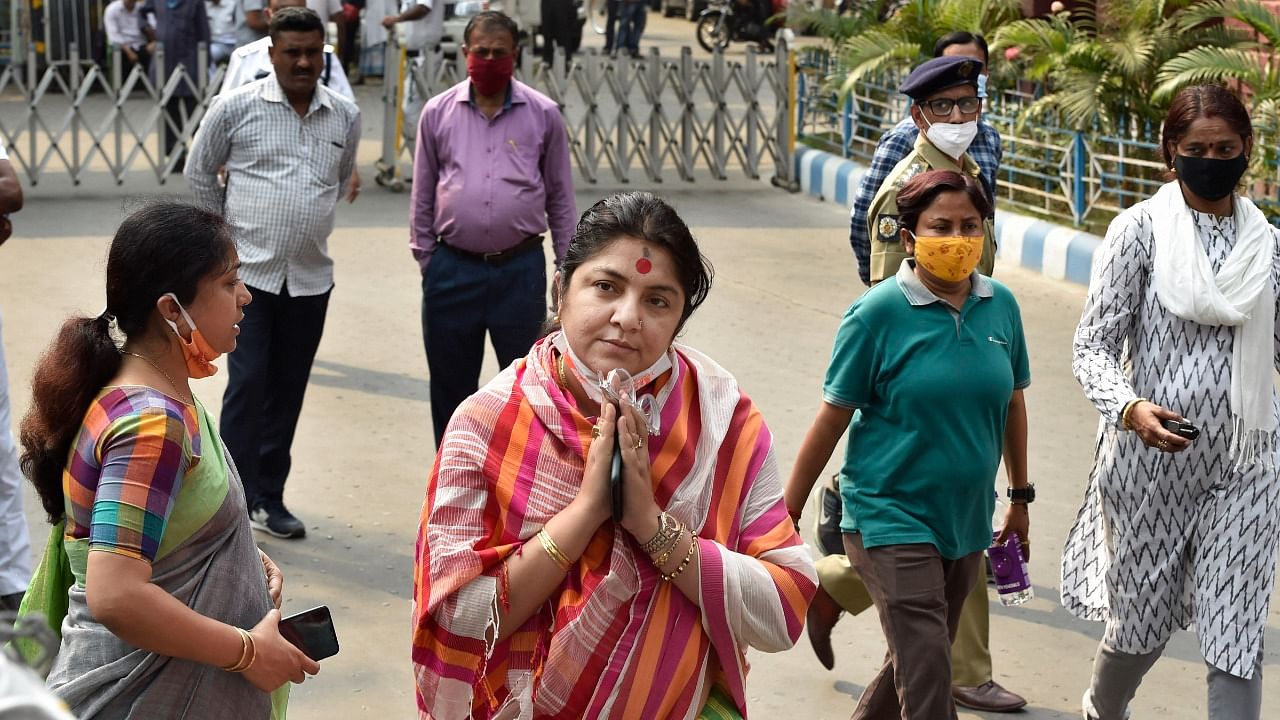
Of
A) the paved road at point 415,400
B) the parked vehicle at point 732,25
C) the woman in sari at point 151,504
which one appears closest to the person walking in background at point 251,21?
the paved road at point 415,400

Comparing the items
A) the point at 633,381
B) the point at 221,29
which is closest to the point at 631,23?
the point at 221,29

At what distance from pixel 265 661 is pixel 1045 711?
2.71 m

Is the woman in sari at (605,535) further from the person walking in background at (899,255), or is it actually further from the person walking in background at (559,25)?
the person walking in background at (559,25)

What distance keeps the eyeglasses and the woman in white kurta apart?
0.97 metres

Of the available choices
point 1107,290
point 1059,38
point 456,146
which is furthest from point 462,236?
point 1059,38

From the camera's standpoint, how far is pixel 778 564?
2.64 metres

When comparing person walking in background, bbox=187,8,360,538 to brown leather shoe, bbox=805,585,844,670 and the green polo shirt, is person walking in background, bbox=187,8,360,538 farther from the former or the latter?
the green polo shirt

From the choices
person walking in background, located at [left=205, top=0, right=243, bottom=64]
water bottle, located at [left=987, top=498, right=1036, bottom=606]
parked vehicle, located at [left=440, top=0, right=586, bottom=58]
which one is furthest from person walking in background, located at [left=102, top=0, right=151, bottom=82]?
water bottle, located at [left=987, top=498, right=1036, bottom=606]

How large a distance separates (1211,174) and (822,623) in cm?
162

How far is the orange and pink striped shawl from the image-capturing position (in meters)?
→ 2.51

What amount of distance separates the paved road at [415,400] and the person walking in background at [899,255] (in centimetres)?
20

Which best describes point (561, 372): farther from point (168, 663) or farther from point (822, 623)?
point (822, 623)

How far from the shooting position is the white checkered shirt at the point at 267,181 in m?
5.66

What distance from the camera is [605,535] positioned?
8.34ft
